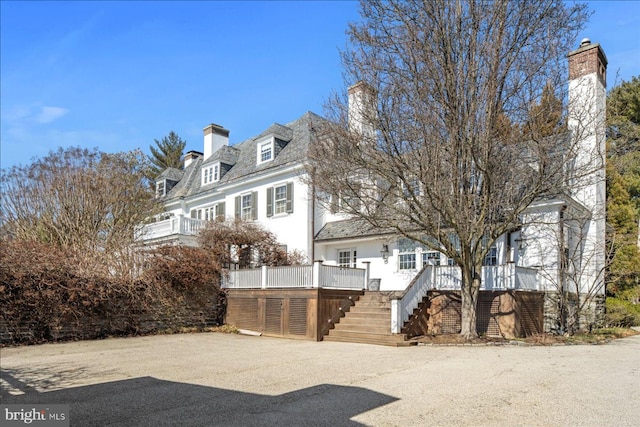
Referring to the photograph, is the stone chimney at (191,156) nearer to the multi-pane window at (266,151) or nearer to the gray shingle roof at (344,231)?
the multi-pane window at (266,151)

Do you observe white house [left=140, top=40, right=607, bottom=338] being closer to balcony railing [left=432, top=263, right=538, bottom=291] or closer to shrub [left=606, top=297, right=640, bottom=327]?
balcony railing [left=432, top=263, right=538, bottom=291]

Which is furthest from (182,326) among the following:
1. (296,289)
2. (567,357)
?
(567,357)

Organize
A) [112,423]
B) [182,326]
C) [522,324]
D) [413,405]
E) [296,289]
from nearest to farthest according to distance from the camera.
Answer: [112,423] → [413,405] → [522,324] → [296,289] → [182,326]

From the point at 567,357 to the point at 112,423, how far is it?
31.1ft

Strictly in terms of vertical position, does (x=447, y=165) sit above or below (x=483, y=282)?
above

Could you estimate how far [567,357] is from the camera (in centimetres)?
1102

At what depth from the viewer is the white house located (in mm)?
15500

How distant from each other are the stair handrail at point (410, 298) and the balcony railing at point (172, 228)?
11.7 meters

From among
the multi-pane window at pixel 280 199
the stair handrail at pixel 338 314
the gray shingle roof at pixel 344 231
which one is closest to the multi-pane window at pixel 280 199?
the multi-pane window at pixel 280 199

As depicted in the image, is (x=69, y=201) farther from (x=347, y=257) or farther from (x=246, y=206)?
(x=347, y=257)

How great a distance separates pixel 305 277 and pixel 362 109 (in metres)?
5.75

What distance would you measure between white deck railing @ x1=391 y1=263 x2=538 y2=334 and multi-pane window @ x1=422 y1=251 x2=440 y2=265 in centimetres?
192

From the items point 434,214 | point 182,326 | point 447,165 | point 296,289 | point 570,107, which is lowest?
point 182,326

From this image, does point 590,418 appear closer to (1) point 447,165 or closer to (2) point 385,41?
(1) point 447,165
